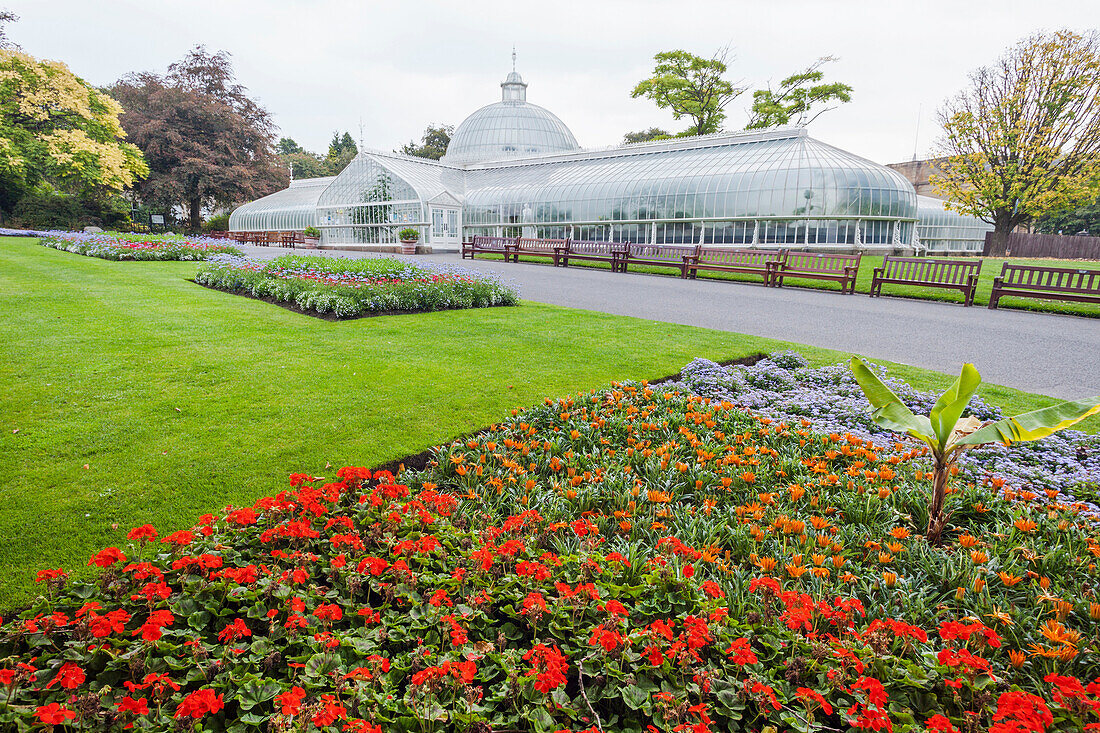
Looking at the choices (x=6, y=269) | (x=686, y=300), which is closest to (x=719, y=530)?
(x=686, y=300)

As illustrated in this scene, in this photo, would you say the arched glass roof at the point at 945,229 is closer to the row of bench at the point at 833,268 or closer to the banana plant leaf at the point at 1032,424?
the row of bench at the point at 833,268

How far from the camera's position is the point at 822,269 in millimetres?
14656

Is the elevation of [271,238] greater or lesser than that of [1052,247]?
lesser

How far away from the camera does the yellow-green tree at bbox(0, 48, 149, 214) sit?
22.0 m

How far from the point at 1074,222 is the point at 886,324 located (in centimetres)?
4117

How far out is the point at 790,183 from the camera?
20.4 meters

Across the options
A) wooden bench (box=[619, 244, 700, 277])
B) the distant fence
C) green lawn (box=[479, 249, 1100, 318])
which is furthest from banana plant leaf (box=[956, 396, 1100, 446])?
the distant fence

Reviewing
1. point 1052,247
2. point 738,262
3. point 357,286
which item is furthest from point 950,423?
point 1052,247

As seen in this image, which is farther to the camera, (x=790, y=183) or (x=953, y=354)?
(x=790, y=183)

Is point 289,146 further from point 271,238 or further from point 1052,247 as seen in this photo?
point 1052,247

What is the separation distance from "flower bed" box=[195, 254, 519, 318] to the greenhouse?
1440 cm

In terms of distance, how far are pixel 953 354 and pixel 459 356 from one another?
628 cm

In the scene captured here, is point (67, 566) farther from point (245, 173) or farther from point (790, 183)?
point (245, 173)

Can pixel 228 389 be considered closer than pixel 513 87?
Yes
